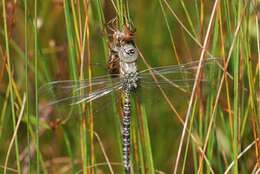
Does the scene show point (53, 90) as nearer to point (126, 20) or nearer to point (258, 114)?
point (126, 20)

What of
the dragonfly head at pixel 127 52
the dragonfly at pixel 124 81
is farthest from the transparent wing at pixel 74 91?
the dragonfly head at pixel 127 52

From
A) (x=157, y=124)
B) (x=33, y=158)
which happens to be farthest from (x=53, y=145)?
(x=157, y=124)

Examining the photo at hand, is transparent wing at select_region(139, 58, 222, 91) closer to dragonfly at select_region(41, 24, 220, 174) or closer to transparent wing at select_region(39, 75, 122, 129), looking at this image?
dragonfly at select_region(41, 24, 220, 174)

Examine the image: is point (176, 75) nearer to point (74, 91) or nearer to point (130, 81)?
point (130, 81)

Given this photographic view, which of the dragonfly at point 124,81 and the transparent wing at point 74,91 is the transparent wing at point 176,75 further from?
the transparent wing at point 74,91

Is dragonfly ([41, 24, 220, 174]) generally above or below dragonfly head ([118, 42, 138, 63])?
below

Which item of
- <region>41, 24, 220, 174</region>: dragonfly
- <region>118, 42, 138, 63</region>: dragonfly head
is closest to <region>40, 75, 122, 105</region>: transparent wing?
<region>41, 24, 220, 174</region>: dragonfly

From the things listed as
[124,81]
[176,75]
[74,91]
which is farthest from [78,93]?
[176,75]
